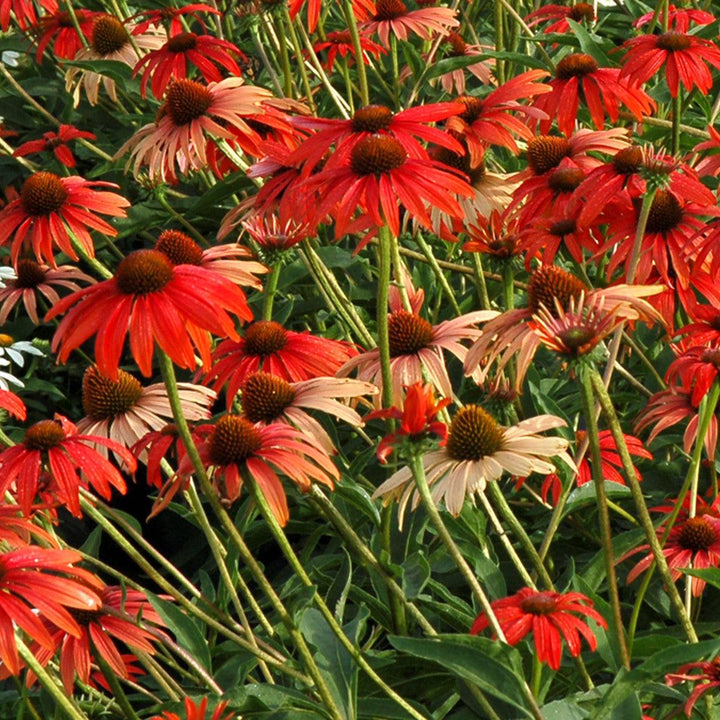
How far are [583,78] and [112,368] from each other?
1507 millimetres

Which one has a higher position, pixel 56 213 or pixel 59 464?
pixel 56 213

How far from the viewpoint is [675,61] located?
8.03 feet

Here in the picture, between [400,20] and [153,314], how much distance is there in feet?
6.19

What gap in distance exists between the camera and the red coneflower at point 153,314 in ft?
4.86

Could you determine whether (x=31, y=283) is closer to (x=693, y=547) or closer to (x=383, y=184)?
(x=383, y=184)

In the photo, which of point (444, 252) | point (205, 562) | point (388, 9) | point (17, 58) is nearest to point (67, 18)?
point (17, 58)

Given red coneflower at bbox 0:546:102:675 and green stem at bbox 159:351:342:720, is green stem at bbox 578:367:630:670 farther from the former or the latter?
red coneflower at bbox 0:546:102:675

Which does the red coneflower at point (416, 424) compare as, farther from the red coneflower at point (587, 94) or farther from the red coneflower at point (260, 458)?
the red coneflower at point (587, 94)

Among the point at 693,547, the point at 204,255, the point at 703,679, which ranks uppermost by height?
the point at 204,255

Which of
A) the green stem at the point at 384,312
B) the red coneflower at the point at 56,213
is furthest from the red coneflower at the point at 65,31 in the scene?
the green stem at the point at 384,312

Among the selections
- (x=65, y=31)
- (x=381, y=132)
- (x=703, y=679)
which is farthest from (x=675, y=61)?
(x=65, y=31)

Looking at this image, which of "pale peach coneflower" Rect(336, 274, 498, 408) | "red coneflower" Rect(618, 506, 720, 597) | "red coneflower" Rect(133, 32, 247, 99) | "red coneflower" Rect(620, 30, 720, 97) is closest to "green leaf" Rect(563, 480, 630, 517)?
"red coneflower" Rect(618, 506, 720, 597)

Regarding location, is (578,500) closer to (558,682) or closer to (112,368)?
(558,682)

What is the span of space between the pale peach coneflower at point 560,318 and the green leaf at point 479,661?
0.34 metres
